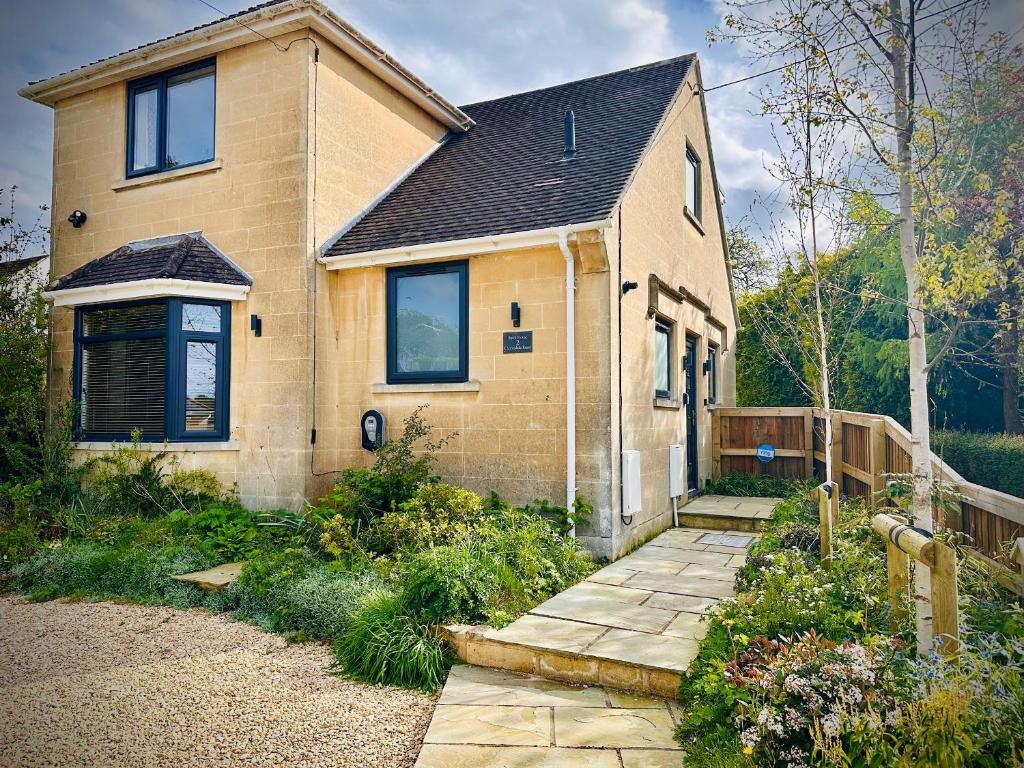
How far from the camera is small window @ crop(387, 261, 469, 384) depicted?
26.0ft

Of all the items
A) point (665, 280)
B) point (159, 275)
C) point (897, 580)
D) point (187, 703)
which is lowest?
point (187, 703)

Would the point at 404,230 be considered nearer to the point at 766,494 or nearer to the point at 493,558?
the point at 493,558

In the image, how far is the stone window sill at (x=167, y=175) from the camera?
908cm

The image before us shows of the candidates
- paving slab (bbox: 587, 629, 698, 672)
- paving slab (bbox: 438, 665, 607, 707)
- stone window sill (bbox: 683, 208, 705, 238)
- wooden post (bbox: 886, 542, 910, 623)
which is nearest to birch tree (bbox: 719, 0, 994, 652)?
wooden post (bbox: 886, 542, 910, 623)

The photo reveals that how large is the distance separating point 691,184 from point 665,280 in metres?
3.09

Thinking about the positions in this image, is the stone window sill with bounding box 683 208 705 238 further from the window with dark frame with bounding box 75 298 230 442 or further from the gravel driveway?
the gravel driveway

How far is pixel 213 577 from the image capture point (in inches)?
258

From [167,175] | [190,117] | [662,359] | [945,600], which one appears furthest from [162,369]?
[945,600]

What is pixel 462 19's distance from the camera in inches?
339

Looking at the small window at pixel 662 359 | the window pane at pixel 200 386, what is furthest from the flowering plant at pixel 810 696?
the window pane at pixel 200 386

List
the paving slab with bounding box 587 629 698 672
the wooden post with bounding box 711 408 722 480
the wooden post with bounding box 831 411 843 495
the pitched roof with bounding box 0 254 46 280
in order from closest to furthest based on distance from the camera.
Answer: the paving slab with bounding box 587 629 698 672
the wooden post with bounding box 831 411 843 495
the pitched roof with bounding box 0 254 46 280
the wooden post with bounding box 711 408 722 480

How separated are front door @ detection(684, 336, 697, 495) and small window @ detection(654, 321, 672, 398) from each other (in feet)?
3.41

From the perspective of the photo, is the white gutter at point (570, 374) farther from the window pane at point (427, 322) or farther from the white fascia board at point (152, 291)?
the white fascia board at point (152, 291)

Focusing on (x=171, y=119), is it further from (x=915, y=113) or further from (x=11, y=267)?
(x=915, y=113)
